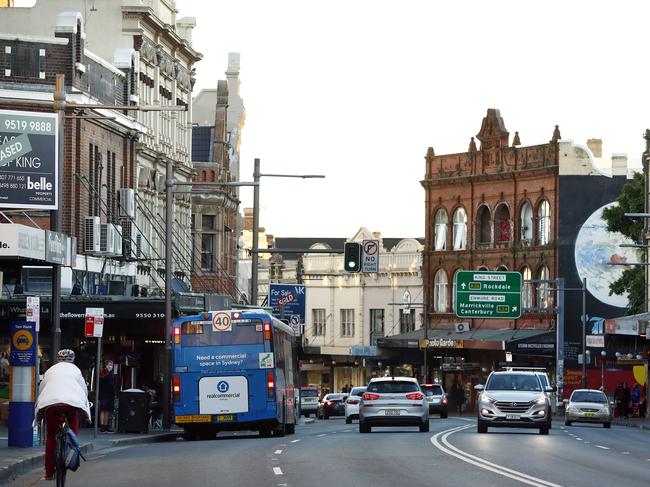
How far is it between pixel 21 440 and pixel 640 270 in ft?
172

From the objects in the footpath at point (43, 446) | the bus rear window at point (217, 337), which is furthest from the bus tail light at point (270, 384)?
the footpath at point (43, 446)

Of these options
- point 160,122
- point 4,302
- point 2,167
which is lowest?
point 4,302

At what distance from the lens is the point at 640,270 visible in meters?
78.4

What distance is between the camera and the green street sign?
76938 mm

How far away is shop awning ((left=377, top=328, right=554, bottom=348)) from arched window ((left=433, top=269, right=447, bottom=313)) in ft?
5.07

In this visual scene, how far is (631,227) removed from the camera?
77.6 metres

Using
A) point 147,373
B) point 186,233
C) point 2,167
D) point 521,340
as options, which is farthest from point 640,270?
point 2,167

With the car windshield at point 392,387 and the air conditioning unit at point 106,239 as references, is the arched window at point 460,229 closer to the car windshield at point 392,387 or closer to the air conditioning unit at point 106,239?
the air conditioning unit at point 106,239

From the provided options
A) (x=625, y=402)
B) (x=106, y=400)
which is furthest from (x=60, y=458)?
(x=625, y=402)

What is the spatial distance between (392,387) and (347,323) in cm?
6746

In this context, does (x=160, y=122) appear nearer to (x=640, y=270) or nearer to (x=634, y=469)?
(x=640, y=270)

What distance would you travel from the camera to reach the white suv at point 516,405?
4056 centimetres

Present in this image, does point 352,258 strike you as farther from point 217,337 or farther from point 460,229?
point 460,229

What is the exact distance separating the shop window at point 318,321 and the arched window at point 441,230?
15056 mm
